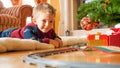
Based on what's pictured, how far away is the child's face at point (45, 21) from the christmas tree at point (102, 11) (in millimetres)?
721

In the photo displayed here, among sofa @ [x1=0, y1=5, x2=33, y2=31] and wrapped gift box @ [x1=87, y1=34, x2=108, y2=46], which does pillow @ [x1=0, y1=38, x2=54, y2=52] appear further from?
sofa @ [x1=0, y1=5, x2=33, y2=31]

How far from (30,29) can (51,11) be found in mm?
171

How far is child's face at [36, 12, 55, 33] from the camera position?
156 cm

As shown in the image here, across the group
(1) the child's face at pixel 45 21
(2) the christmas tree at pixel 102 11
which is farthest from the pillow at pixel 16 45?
(2) the christmas tree at pixel 102 11

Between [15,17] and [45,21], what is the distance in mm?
1924

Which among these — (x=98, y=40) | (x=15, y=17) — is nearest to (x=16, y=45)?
(x=98, y=40)

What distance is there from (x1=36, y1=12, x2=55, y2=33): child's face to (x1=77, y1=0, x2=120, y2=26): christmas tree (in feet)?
2.36

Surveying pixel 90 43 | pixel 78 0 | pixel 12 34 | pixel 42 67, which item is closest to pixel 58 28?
pixel 78 0

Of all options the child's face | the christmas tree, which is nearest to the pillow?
the child's face

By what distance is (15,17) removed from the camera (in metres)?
3.43

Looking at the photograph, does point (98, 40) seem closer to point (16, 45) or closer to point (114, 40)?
point (114, 40)

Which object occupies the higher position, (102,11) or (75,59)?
(102,11)

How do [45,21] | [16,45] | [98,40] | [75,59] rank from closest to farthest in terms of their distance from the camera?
[75,59] < [98,40] < [16,45] < [45,21]

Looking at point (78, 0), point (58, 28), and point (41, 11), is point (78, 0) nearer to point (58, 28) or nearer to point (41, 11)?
point (58, 28)
